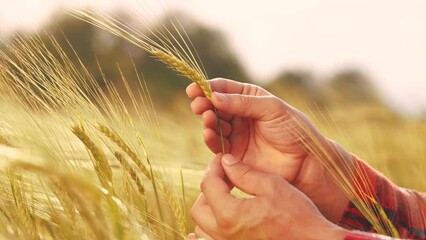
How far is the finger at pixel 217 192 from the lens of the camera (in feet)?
3.58

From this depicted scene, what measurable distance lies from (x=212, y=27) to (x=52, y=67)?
22.8 ft

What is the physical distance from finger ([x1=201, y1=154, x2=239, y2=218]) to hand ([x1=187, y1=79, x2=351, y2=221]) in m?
0.07

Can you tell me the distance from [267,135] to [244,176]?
0.12 metres

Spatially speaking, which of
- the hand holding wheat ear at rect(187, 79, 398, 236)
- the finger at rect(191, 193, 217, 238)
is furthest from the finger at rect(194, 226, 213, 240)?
the hand holding wheat ear at rect(187, 79, 398, 236)

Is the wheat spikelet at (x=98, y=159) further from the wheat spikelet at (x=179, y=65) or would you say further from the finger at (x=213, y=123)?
the finger at (x=213, y=123)

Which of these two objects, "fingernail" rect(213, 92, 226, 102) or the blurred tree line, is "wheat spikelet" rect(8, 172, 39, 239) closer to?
"fingernail" rect(213, 92, 226, 102)

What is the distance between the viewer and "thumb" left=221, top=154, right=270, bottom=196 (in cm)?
111

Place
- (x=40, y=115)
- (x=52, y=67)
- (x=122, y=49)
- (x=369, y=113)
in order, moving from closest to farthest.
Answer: (x=40, y=115) → (x=52, y=67) → (x=369, y=113) → (x=122, y=49)

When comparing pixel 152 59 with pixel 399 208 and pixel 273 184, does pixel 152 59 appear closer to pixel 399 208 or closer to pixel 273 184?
pixel 399 208

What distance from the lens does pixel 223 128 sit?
1261 millimetres

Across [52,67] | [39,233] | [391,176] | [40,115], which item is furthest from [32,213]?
[391,176]

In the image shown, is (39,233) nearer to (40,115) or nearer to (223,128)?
(40,115)

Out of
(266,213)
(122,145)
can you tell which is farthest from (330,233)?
(122,145)

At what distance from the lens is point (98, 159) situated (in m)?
0.97
